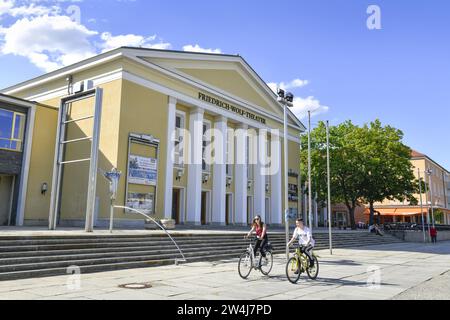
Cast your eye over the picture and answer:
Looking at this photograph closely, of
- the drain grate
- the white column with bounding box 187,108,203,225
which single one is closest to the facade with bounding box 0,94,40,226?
the white column with bounding box 187,108,203,225

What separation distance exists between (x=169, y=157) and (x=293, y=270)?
16.0m

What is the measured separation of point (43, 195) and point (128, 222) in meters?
5.46

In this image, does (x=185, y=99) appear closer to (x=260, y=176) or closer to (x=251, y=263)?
→ (x=260, y=176)

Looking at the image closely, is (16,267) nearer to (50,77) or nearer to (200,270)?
(200,270)

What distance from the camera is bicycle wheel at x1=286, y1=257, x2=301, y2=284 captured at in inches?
419

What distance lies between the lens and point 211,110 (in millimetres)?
29609

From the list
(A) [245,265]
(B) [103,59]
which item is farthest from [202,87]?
(A) [245,265]

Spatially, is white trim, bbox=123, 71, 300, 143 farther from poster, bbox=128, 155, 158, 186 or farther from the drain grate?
the drain grate

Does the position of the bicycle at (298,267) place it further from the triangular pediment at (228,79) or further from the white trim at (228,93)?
the white trim at (228,93)

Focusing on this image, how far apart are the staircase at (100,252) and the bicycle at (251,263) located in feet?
13.1

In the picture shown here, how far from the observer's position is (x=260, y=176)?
34906mm

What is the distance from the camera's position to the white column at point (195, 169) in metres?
27.2

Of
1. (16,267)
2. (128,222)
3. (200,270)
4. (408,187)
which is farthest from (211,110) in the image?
(408,187)

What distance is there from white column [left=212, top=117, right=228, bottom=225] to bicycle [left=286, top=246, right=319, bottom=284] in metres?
18.2
